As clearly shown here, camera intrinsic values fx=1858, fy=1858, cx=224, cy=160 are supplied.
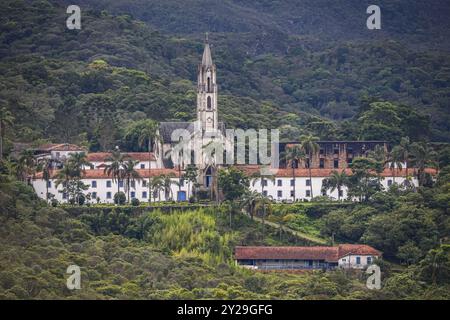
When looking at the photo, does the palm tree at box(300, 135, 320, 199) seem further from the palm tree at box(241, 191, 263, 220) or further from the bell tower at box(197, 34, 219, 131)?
the palm tree at box(241, 191, 263, 220)

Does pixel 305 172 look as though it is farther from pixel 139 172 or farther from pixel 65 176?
pixel 65 176

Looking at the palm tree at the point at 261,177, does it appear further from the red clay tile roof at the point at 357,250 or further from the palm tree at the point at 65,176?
the palm tree at the point at 65,176

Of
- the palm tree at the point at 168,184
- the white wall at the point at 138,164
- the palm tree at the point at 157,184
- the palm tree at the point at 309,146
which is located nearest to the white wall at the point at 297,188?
the palm tree at the point at 309,146

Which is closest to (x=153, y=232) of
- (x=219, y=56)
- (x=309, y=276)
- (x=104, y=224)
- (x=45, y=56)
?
(x=104, y=224)

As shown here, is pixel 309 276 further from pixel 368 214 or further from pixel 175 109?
pixel 175 109

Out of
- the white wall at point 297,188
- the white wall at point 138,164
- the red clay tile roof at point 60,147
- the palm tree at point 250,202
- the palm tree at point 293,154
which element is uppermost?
the red clay tile roof at point 60,147

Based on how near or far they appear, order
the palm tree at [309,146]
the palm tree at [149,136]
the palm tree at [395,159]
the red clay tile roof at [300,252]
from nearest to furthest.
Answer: the red clay tile roof at [300,252] < the palm tree at [395,159] < the palm tree at [309,146] < the palm tree at [149,136]
